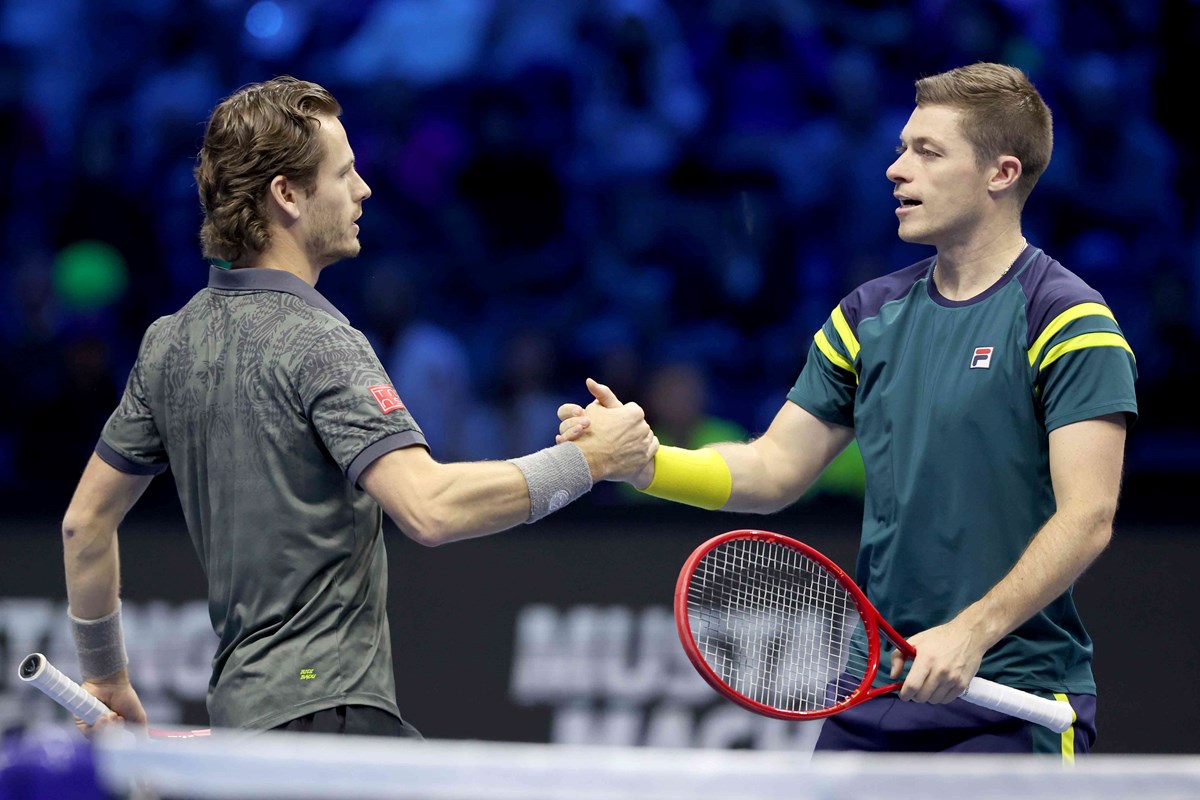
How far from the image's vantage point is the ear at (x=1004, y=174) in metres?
3.28

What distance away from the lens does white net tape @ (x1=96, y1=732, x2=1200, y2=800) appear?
1.69 m

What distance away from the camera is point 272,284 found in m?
2.91

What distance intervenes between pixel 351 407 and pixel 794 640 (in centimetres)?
109

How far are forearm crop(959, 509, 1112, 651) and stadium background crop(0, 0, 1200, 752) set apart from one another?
2987 millimetres

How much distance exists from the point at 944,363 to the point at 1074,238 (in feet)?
13.9

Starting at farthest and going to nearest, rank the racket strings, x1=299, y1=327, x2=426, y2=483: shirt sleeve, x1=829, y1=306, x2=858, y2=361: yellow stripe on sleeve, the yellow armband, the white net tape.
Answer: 1. the yellow armband
2. x1=829, y1=306, x2=858, y2=361: yellow stripe on sleeve
3. the racket strings
4. x1=299, y1=327, x2=426, y2=483: shirt sleeve
5. the white net tape

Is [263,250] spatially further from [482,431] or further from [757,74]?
[757,74]

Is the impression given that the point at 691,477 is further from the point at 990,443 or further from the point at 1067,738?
the point at 1067,738

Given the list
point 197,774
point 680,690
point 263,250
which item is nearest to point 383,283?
point 680,690

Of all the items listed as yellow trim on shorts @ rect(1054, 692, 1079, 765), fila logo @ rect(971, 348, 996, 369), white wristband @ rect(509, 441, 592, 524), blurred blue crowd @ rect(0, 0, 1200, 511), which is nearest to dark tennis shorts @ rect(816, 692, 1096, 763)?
yellow trim on shorts @ rect(1054, 692, 1079, 765)

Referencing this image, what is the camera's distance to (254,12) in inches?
299

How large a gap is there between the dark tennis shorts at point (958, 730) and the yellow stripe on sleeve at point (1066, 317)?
692 millimetres

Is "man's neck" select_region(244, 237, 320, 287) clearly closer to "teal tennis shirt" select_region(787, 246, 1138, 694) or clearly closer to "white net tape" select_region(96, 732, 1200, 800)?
"teal tennis shirt" select_region(787, 246, 1138, 694)

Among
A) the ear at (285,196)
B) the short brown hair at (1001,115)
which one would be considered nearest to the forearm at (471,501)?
the ear at (285,196)
